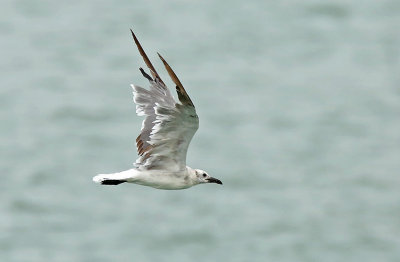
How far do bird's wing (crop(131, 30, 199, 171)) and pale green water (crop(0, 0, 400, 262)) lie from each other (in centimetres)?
1608

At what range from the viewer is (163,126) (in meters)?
13.1

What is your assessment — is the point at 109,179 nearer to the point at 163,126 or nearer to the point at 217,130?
the point at 163,126

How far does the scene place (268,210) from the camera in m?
31.8

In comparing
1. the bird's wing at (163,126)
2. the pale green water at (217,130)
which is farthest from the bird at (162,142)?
the pale green water at (217,130)

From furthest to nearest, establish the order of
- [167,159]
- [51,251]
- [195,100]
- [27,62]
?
[27,62] → [195,100] → [51,251] → [167,159]

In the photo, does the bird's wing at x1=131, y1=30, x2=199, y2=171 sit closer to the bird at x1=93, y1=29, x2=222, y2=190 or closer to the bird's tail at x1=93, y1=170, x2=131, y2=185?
the bird at x1=93, y1=29, x2=222, y2=190

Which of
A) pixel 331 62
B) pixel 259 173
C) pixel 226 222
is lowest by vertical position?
pixel 226 222

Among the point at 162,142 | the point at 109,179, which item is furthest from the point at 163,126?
the point at 109,179

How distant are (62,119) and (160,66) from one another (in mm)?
3745

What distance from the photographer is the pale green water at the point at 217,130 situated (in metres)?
30.8

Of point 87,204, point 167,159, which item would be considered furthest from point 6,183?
point 167,159

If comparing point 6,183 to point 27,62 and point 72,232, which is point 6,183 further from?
point 27,62

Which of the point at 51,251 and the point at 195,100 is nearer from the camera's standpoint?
the point at 51,251

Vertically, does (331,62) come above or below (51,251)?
above
